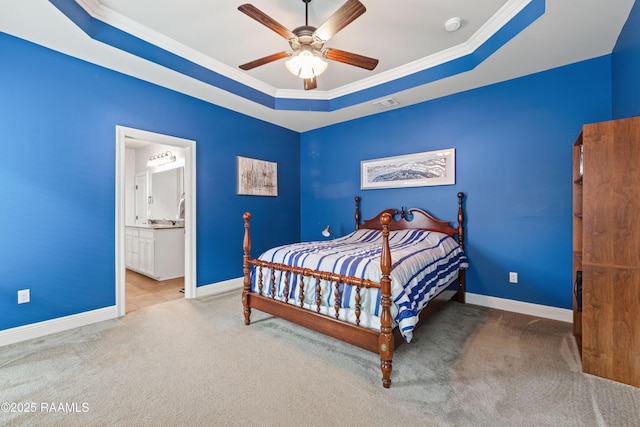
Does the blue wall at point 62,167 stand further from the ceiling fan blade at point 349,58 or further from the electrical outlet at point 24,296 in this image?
the ceiling fan blade at point 349,58

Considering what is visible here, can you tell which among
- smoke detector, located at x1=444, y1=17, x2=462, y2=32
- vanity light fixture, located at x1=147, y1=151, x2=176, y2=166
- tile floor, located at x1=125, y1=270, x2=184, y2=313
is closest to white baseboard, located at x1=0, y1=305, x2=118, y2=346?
tile floor, located at x1=125, y1=270, x2=184, y2=313

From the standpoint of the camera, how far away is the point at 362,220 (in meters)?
4.58

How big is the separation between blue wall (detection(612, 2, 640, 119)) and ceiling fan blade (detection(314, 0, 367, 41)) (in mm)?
2027

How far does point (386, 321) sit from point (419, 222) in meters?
2.32

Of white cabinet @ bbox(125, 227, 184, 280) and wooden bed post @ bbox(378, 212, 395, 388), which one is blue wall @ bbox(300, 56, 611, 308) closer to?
wooden bed post @ bbox(378, 212, 395, 388)

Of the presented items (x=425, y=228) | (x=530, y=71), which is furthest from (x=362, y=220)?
(x=530, y=71)

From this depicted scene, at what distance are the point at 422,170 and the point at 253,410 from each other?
3424 millimetres

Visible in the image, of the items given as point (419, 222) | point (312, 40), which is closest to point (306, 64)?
point (312, 40)

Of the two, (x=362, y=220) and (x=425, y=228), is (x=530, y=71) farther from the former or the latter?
(x=362, y=220)

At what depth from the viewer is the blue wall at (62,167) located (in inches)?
97.2

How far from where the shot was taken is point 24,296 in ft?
8.30

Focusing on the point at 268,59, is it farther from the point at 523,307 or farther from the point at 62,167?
the point at 523,307

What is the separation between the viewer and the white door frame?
308cm

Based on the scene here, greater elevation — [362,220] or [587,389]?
[362,220]
